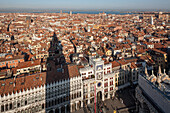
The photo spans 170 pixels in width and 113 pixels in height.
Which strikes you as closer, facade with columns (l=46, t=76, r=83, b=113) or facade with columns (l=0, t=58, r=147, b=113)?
facade with columns (l=0, t=58, r=147, b=113)

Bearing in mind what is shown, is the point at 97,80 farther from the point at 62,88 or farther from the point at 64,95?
the point at 62,88

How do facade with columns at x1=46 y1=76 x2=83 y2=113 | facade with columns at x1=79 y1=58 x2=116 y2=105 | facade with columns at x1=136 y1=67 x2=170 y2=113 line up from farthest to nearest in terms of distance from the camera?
facade with columns at x1=79 y1=58 x2=116 y2=105 < facade with columns at x1=46 y1=76 x2=83 y2=113 < facade with columns at x1=136 y1=67 x2=170 y2=113

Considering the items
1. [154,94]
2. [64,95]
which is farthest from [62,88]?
[154,94]

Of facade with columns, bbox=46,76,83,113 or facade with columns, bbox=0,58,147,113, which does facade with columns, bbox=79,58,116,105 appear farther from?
facade with columns, bbox=46,76,83,113

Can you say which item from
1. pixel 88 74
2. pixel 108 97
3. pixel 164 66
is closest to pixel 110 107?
pixel 108 97

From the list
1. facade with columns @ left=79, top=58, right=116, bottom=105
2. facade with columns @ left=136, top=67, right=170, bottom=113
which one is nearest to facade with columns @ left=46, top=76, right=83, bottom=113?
facade with columns @ left=79, top=58, right=116, bottom=105

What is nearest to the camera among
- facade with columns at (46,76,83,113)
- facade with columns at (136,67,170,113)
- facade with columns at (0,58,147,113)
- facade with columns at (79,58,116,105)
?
facade with columns at (136,67,170,113)

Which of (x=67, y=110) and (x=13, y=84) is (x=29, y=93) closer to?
(x=13, y=84)

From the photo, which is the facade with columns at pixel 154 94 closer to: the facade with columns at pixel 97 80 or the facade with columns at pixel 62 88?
the facade with columns at pixel 97 80
